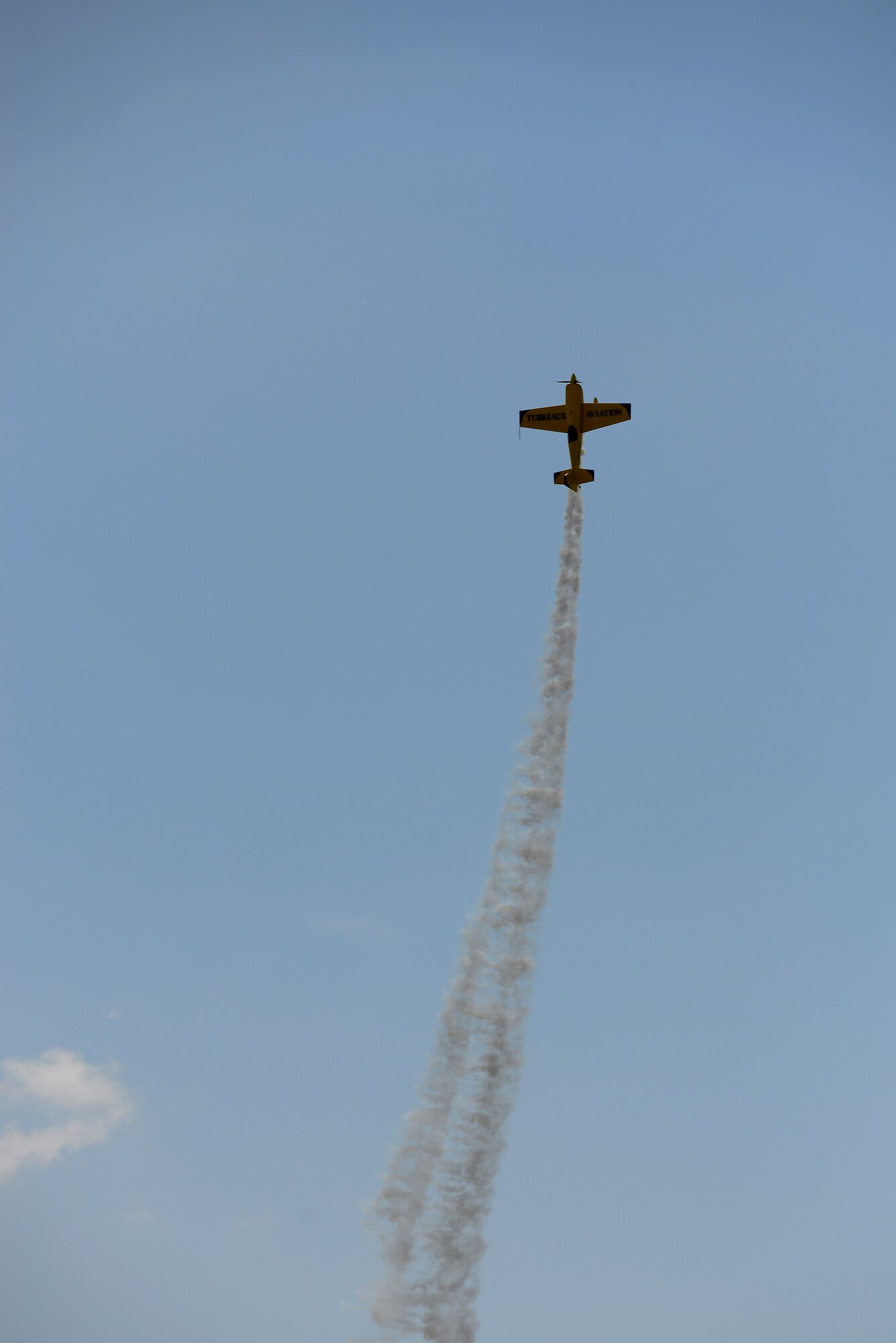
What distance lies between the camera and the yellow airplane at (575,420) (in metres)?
65.3

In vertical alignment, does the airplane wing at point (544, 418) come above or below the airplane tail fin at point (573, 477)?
above

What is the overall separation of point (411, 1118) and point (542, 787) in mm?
19362

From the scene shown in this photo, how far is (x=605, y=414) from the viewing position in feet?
216

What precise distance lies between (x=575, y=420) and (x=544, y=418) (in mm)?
1761

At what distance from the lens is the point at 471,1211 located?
6238 centimetres

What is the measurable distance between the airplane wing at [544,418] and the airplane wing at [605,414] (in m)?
0.36

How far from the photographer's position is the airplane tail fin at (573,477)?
65.2 meters

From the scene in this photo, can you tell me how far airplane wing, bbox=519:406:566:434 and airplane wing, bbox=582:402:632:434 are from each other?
0.36m

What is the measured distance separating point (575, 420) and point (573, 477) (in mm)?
3340

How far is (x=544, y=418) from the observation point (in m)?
66.0

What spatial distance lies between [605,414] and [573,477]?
163 inches

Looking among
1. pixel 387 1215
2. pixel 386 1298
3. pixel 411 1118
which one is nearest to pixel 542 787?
pixel 411 1118

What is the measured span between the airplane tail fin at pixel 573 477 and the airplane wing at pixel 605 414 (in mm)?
2460

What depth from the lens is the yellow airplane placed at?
65312mm
